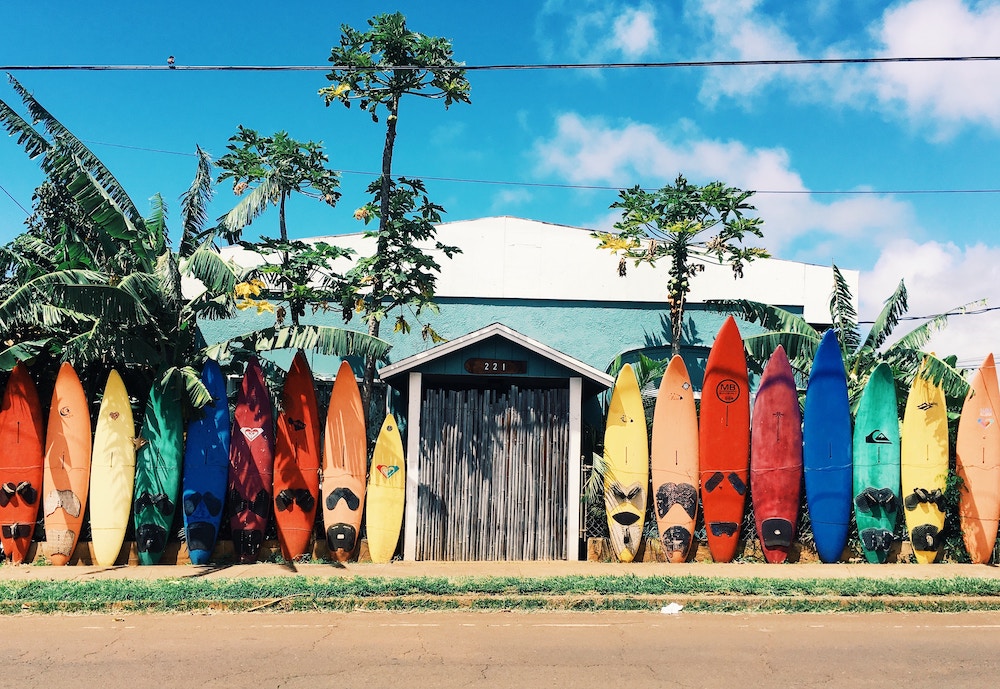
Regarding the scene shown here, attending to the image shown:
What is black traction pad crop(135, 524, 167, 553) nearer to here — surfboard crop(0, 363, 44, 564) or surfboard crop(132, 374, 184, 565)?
surfboard crop(132, 374, 184, 565)

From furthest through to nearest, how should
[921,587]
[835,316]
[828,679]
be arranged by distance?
[835,316], [921,587], [828,679]

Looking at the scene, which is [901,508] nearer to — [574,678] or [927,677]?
[927,677]

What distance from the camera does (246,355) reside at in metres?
11.7

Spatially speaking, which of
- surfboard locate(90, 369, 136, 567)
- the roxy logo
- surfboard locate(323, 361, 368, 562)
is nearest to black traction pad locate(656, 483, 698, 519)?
the roxy logo

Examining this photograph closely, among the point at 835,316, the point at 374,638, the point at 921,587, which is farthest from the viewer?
the point at 835,316

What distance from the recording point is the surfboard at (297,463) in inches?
440

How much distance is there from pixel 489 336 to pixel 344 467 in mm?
2614

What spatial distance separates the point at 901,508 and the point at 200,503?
9.26 m

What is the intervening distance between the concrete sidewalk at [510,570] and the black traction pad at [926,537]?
0.92 ft

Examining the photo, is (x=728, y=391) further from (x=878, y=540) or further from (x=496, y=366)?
(x=496, y=366)

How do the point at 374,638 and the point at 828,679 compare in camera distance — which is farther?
the point at 374,638

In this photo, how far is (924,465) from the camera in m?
11.5

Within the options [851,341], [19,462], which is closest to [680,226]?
[851,341]

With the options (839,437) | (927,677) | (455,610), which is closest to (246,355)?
(455,610)
